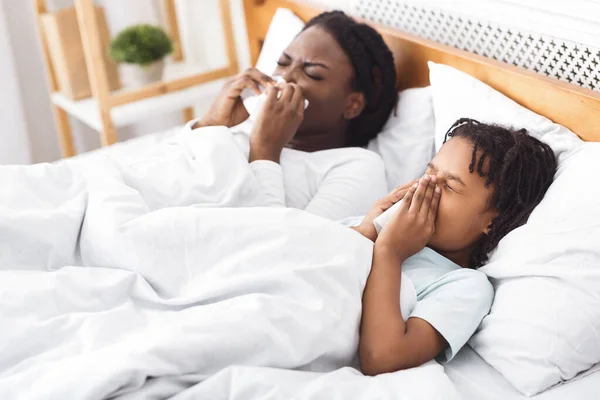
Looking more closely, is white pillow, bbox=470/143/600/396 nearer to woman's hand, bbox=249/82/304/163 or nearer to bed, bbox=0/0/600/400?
bed, bbox=0/0/600/400

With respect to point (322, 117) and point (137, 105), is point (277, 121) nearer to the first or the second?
point (322, 117)

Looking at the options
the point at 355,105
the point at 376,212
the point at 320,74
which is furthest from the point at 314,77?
the point at 376,212

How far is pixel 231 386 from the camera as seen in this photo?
0.89 metres

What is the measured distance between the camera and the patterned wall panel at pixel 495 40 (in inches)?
51.5

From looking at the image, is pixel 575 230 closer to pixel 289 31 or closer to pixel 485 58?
pixel 485 58

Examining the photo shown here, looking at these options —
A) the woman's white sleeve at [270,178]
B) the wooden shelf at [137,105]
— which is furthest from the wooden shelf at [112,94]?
the woman's white sleeve at [270,178]

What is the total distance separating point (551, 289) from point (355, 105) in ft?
2.54

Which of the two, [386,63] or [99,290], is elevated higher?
[386,63]

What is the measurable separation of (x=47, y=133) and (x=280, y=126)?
4.95 ft

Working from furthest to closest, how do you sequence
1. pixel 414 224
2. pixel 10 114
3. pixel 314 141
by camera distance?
pixel 10 114, pixel 314 141, pixel 414 224

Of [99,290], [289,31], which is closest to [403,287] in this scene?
[99,290]

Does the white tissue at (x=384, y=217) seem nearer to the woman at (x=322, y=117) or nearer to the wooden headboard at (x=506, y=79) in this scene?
the woman at (x=322, y=117)

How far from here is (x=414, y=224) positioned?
3.68 feet

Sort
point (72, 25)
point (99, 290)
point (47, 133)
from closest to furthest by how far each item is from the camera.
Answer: point (99, 290)
point (72, 25)
point (47, 133)
